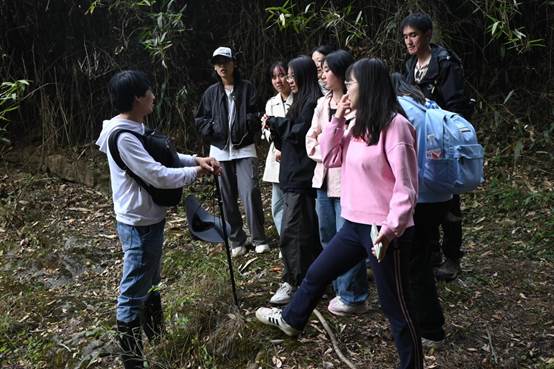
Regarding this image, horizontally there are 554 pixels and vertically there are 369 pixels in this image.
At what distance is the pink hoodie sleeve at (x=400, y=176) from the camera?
8.24 ft

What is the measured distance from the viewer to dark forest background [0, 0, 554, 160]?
6.34m

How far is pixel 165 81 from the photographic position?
706 cm

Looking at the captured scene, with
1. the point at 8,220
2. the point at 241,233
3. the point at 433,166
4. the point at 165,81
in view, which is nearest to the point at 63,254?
the point at 8,220

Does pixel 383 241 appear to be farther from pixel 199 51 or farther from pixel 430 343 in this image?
pixel 199 51

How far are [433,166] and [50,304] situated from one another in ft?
11.0

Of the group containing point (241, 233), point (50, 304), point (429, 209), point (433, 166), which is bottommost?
point (50, 304)

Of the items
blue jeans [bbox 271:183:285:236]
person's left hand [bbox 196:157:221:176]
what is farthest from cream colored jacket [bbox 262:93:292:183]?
person's left hand [bbox 196:157:221:176]

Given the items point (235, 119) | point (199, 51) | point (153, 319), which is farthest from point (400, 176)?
point (199, 51)

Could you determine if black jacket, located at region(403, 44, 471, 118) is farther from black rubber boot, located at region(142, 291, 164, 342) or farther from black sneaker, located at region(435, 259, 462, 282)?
black rubber boot, located at region(142, 291, 164, 342)

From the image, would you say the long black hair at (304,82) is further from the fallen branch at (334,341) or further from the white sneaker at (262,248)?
the white sneaker at (262,248)

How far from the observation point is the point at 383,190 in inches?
104

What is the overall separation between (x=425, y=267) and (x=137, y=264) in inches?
62.4

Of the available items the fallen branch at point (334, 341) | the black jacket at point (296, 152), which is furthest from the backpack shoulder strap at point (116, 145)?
the fallen branch at point (334, 341)

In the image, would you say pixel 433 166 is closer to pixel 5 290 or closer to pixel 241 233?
pixel 241 233
